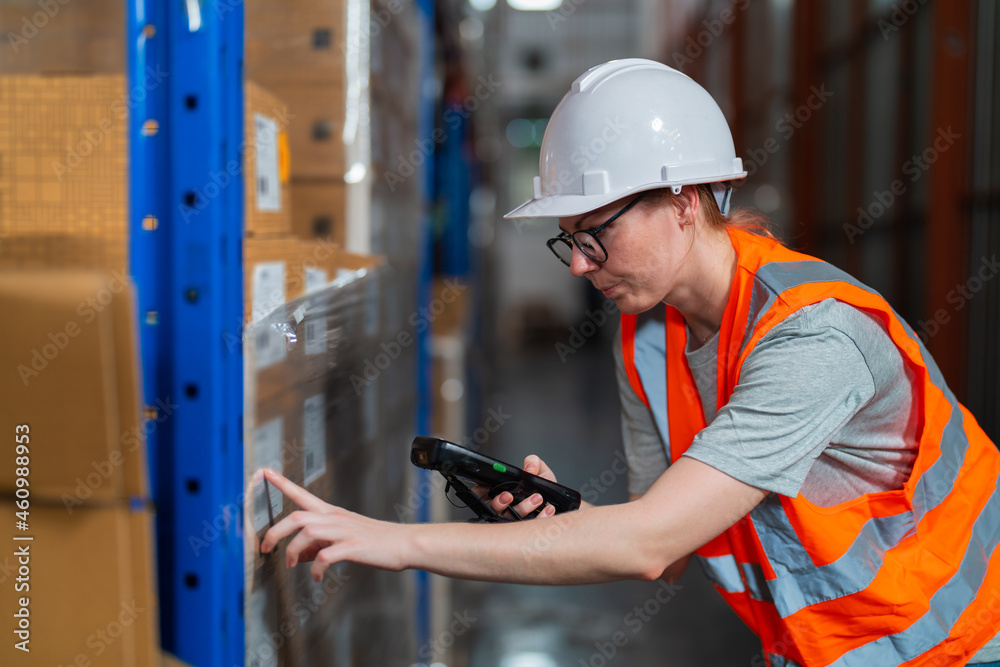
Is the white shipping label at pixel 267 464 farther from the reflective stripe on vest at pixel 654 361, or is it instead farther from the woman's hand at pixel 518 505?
the reflective stripe on vest at pixel 654 361

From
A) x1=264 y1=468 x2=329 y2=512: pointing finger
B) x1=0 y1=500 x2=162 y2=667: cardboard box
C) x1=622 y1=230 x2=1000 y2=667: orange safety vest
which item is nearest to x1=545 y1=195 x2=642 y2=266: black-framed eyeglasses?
x1=622 y1=230 x2=1000 y2=667: orange safety vest

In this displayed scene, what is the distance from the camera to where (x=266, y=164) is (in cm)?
130

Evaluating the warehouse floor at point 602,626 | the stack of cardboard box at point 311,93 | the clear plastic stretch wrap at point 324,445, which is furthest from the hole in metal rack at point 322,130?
the warehouse floor at point 602,626

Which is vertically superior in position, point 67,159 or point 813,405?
point 67,159

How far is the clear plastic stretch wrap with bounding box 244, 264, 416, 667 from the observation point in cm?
124

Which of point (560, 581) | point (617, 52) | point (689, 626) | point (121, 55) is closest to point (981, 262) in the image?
point (689, 626)

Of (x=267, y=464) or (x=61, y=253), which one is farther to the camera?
(x=267, y=464)

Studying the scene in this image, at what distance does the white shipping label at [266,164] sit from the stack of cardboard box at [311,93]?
113mm

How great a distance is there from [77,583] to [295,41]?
1005mm

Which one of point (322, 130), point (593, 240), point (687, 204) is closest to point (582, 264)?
point (593, 240)

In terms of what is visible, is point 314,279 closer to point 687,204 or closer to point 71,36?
point 71,36

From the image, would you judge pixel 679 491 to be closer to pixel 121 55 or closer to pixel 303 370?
pixel 303 370

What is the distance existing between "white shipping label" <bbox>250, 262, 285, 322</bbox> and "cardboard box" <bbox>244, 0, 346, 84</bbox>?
1.03ft

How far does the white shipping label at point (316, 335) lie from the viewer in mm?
1389
